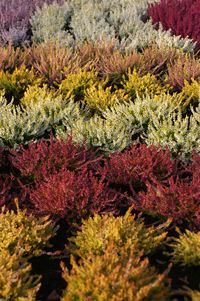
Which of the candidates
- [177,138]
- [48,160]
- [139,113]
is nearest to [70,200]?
[48,160]

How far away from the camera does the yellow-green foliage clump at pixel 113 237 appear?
2002 millimetres

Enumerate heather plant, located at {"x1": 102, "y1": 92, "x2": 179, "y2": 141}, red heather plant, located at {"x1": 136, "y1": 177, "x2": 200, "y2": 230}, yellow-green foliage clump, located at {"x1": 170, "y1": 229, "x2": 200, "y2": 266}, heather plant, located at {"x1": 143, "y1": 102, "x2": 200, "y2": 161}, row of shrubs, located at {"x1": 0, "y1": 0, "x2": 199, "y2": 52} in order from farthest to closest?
1. row of shrubs, located at {"x1": 0, "y1": 0, "x2": 199, "y2": 52}
2. heather plant, located at {"x1": 102, "y1": 92, "x2": 179, "y2": 141}
3. heather plant, located at {"x1": 143, "y1": 102, "x2": 200, "y2": 161}
4. red heather plant, located at {"x1": 136, "y1": 177, "x2": 200, "y2": 230}
5. yellow-green foliage clump, located at {"x1": 170, "y1": 229, "x2": 200, "y2": 266}

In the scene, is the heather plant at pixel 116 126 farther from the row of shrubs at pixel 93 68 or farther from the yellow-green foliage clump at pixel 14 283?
the yellow-green foliage clump at pixel 14 283

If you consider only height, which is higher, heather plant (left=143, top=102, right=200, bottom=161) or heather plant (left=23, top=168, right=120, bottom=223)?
heather plant (left=143, top=102, right=200, bottom=161)

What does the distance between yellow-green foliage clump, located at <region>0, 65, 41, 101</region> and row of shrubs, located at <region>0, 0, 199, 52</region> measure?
150 centimetres

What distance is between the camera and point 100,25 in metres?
6.45

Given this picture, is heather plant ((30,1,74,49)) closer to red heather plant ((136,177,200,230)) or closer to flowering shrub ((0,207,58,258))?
red heather plant ((136,177,200,230))

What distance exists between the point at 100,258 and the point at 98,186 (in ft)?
2.65

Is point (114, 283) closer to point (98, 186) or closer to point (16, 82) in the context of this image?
point (98, 186)

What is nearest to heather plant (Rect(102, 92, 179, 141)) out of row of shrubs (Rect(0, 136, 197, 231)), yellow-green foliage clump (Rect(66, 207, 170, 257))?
row of shrubs (Rect(0, 136, 197, 231))

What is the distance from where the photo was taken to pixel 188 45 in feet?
19.0

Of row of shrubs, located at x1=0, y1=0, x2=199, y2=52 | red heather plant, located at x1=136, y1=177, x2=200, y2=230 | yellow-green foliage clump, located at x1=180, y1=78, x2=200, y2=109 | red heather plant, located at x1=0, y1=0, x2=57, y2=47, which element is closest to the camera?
red heather plant, located at x1=136, y1=177, x2=200, y2=230

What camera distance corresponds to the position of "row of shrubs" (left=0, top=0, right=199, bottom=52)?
19.1 feet

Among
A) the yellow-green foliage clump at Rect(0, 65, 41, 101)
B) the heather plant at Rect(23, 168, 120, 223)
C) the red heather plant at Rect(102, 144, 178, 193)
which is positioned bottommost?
the yellow-green foliage clump at Rect(0, 65, 41, 101)
